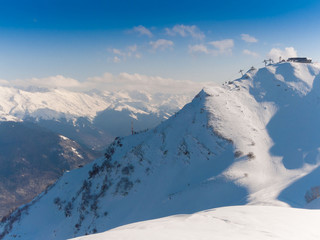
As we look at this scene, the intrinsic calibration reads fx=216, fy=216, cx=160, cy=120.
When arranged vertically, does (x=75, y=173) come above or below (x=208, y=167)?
below

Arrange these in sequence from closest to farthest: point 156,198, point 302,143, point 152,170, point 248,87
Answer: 1. point 156,198
2. point 302,143
3. point 152,170
4. point 248,87

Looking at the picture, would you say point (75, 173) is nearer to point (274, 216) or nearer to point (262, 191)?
point (262, 191)

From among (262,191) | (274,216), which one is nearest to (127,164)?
(262,191)

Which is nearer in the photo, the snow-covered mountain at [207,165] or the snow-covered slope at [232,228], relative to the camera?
the snow-covered slope at [232,228]

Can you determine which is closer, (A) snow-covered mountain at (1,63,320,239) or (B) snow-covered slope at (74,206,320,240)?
(B) snow-covered slope at (74,206,320,240)
